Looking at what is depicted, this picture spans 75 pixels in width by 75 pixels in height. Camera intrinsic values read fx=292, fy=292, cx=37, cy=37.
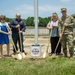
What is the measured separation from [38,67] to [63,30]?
7.42 ft

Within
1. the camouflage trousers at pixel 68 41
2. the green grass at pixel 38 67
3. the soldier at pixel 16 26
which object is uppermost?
the soldier at pixel 16 26

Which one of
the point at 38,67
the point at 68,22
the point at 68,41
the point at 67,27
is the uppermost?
the point at 68,22

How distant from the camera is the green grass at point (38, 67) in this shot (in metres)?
7.74

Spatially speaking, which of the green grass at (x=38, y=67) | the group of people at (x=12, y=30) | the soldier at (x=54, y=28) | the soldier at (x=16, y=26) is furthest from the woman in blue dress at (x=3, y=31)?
the soldier at (x=54, y=28)

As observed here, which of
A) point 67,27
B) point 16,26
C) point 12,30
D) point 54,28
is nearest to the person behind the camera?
point 67,27

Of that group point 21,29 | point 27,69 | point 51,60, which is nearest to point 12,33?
point 21,29

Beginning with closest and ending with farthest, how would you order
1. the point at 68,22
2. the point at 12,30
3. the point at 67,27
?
the point at 68,22, the point at 67,27, the point at 12,30

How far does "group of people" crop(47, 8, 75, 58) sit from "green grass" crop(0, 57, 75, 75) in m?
0.84

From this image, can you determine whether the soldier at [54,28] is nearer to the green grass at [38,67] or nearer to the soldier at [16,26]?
the soldier at [16,26]

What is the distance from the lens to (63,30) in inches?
402

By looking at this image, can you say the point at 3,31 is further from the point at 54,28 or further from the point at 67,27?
the point at 67,27

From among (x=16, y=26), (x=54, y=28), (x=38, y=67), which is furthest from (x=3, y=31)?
(x=38, y=67)

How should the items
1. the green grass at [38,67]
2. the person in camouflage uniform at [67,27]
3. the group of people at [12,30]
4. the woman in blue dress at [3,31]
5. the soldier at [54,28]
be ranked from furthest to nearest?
the soldier at [54,28]
the group of people at [12,30]
the woman in blue dress at [3,31]
the person in camouflage uniform at [67,27]
the green grass at [38,67]

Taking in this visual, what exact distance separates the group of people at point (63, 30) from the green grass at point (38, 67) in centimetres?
84
